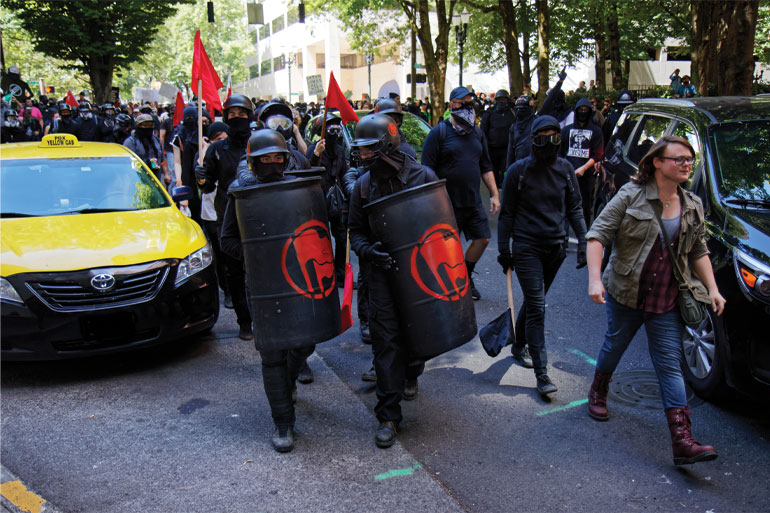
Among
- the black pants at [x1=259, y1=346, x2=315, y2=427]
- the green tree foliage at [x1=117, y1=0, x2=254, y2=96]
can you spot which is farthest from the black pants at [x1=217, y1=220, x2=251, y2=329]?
the green tree foliage at [x1=117, y1=0, x2=254, y2=96]

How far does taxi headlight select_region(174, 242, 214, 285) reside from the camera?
215 inches

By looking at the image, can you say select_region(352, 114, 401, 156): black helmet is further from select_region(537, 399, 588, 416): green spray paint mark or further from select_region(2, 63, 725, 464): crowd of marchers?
select_region(537, 399, 588, 416): green spray paint mark

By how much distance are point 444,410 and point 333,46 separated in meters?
63.5

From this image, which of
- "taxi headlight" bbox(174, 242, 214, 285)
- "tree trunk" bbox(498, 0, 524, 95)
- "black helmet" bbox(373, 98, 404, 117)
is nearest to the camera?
"taxi headlight" bbox(174, 242, 214, 285)

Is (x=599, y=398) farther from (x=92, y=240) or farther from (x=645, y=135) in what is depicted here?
(x=92, y=240)

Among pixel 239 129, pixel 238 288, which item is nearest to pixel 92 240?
pixel 238 288

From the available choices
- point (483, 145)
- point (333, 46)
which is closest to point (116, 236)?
point (483, 145)

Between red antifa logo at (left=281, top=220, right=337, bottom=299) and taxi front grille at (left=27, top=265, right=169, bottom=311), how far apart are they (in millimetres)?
1820

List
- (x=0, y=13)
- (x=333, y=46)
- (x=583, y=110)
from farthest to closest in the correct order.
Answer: (x=333, y=46) → (x=0, y=13) → (x=583, y=110)

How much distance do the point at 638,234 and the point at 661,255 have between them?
0.56 ft

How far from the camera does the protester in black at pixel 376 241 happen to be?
412 centimetres

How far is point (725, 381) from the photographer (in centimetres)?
438

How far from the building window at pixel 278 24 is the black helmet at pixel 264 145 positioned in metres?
78.4

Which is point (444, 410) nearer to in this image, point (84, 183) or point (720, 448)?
point (720, 448)
